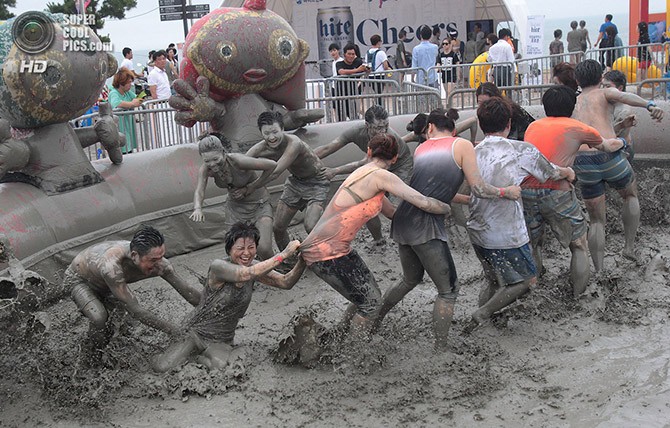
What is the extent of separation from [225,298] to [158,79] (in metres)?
8.49

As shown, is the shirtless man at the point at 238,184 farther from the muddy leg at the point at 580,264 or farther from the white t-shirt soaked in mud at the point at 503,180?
the muddy leg at the point at 580,264

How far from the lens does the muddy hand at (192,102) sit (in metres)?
8.99

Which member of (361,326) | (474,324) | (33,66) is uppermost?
(33,66)

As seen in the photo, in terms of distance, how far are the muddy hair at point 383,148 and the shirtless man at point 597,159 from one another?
2243 millimetres

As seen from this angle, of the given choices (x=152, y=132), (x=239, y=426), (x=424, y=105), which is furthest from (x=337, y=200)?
(x=424, y=105)

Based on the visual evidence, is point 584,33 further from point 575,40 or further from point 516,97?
point 516,97

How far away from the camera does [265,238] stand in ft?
25.1

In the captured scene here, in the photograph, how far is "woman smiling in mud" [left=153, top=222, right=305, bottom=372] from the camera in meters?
5.70

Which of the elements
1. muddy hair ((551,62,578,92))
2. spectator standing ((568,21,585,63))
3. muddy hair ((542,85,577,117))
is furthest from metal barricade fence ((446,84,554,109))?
spectator standing ((568,21,585,63))

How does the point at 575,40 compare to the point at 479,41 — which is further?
the point at 479,41

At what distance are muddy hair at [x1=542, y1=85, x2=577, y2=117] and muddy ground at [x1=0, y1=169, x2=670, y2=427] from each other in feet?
4.73

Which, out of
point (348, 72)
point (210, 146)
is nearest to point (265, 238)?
point (210, 146)

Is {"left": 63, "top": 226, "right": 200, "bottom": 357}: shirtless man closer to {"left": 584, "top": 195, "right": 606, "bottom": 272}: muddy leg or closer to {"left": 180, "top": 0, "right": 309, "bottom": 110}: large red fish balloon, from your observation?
{"left": 584, "top": 195, "right": 606, "bottom": 272}: muddy leg
